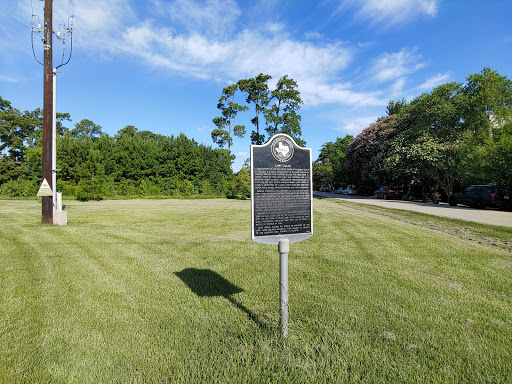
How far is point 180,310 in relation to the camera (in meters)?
3.30

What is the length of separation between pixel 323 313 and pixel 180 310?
1.66 m

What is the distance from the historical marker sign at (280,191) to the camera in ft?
9.48

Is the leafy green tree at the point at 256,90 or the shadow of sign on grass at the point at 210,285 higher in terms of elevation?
the leafy green tree at the point at 256,90

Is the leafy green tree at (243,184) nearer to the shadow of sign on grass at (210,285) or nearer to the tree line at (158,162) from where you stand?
the tree line at (158,162)

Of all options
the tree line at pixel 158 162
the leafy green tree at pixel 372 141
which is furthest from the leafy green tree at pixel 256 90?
the leafy green tree at pixel 372 141

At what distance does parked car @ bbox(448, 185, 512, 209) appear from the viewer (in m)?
16.5

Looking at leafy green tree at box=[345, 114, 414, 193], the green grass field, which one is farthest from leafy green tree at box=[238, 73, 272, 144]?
the green grass field

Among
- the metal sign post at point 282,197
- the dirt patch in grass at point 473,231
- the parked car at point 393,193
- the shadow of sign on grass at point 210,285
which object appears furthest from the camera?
the parked car at point 393,193

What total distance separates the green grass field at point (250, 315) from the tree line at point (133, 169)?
22.1m

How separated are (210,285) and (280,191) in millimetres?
1991

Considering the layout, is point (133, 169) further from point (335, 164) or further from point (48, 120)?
point (335, 164)

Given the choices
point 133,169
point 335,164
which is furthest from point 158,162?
point 335,164

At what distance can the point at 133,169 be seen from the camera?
28562 millimetres

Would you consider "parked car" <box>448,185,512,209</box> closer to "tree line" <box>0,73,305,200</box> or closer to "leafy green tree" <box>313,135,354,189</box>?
"tree line" <box>0,73,305,200</box>
